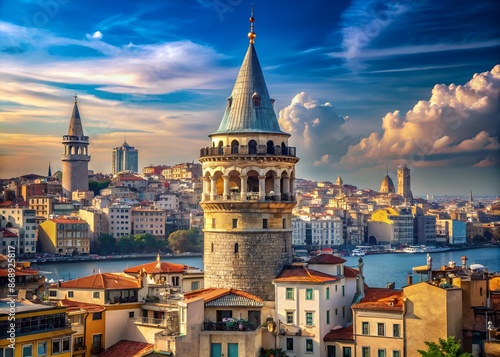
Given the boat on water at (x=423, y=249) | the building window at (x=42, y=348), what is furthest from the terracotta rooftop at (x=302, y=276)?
the boat on water at (x=423, y=249)

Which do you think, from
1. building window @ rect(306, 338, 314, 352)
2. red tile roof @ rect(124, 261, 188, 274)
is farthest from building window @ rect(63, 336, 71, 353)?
building window @ rect(306, 338, 314, 352)

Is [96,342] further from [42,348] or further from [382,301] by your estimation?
[382,301]

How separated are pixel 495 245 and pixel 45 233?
257ft

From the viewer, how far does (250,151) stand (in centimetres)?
2214

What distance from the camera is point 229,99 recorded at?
23.0 m

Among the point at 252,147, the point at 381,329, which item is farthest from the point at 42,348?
the point at 381,329

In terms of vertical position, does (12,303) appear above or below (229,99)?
below

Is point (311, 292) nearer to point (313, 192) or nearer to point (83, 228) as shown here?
point (83, 228)

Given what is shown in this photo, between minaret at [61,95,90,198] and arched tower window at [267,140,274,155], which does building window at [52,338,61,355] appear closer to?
arched tower window at [267,140,274,155]

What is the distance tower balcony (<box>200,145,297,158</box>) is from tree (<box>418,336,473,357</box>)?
6800 mm

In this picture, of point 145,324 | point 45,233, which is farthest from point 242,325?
point 45,233

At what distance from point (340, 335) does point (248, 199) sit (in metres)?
4.29

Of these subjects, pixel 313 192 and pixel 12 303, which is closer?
pixel 12 303

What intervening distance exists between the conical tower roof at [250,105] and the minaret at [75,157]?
86.8m
